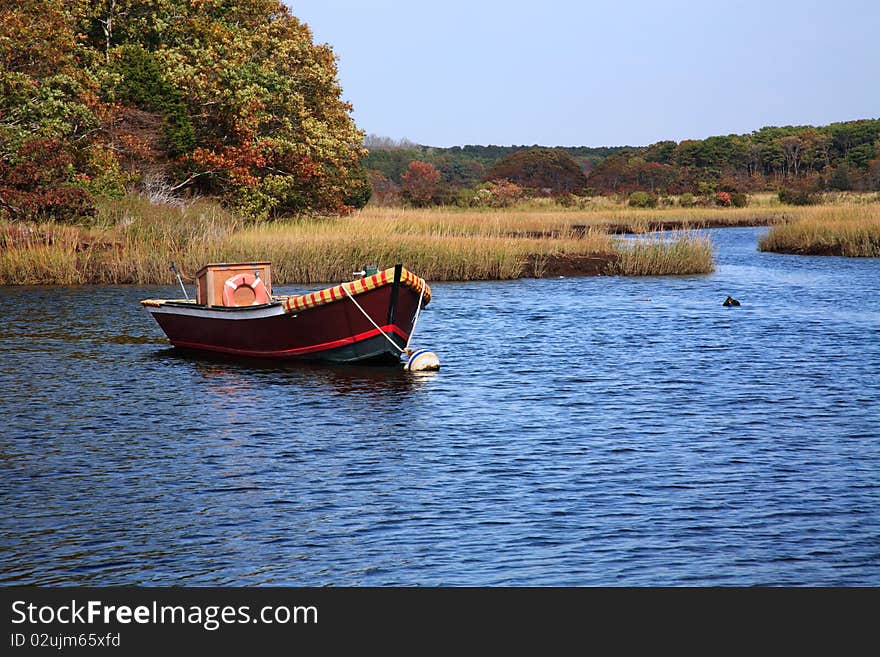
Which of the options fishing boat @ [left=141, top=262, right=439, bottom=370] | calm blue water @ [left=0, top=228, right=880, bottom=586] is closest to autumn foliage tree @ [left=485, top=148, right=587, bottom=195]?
calm blue water @ [left=0, top=228, right=880, bottom=586]

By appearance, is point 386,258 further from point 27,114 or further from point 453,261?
point 27,114

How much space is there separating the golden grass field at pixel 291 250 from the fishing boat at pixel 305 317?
11526mm

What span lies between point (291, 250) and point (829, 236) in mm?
22237

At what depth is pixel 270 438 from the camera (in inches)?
574

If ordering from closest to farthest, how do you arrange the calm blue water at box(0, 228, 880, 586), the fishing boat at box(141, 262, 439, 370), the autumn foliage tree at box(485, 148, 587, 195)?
the calm blue water at box(0, 228, 880, 586), the fishing boat at box(141, 262, 439, 370), the autumn foliage tree at box(485, 148, 587, 195)

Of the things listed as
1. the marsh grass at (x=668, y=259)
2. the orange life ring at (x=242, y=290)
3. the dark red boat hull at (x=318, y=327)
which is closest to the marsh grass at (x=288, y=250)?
the marsh grass at (x=668, y=259)

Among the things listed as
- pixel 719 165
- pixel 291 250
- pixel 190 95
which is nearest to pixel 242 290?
pixel 291 250

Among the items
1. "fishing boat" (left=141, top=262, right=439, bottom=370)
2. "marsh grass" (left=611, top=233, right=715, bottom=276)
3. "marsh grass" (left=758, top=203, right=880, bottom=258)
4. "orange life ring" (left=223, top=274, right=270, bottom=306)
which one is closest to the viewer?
"fishing boat" (left=141, top=262, right=439, bottom=370)

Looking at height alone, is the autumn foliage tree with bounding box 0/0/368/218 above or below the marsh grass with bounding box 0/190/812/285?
above

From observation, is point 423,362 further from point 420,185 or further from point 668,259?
point 420,185

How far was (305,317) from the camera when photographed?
790 inches

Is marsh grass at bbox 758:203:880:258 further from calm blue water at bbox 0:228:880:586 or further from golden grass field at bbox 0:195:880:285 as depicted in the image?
calm blue water at bbox 0:228:880:586

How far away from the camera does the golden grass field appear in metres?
33.9

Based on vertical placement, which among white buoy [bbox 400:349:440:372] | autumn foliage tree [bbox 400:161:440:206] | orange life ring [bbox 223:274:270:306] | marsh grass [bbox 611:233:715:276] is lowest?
white buoy [bbox 400:349:440:372]
